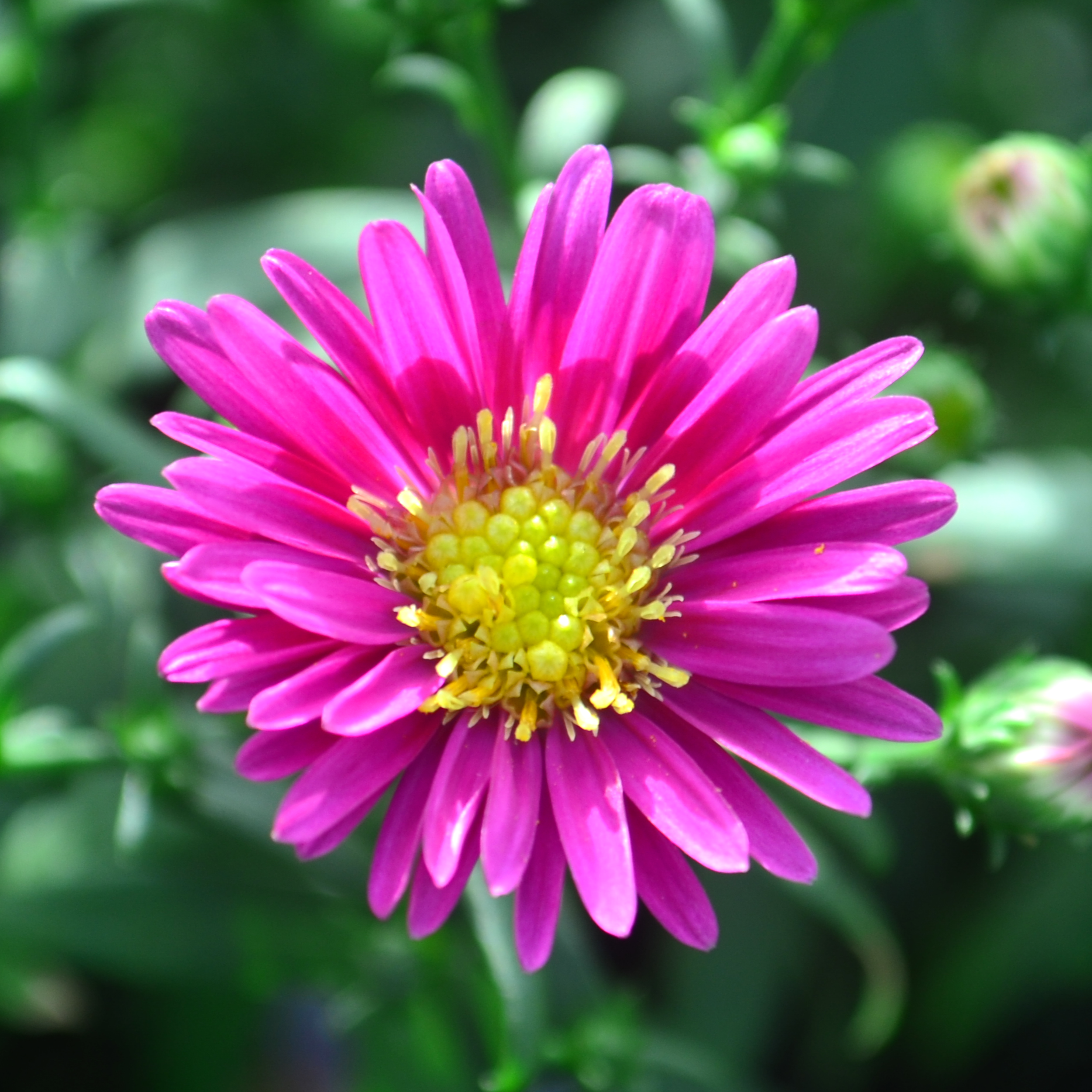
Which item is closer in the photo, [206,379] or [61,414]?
[206,379]

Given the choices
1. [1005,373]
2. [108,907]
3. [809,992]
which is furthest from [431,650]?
[1005,373]

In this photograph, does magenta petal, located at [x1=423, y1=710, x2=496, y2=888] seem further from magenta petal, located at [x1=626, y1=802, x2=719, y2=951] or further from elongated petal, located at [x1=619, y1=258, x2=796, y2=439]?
elongated petal, located at [x1=619, y1=258, x2=796, y2=439]

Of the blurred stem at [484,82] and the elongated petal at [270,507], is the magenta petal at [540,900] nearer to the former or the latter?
the elongated petal at [270,507]

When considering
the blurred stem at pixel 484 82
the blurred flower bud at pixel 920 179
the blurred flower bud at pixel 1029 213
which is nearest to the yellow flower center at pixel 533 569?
the blurred stem at pixel 484 82

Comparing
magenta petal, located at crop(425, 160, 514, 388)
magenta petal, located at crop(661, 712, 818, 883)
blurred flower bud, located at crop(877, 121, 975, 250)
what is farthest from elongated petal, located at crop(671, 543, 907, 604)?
blurred flower bud, located at crop(877, 121, 975, 250)

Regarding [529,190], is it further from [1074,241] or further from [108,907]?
[108,907]

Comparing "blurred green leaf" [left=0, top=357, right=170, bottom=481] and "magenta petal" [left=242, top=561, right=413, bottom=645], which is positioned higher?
"blurred green leaf" [left=0, top=357, right=170, bottom=481]

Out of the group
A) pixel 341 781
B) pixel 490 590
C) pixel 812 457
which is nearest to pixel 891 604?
pixel 812 457
